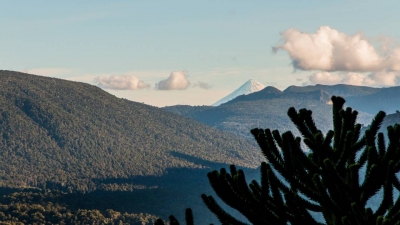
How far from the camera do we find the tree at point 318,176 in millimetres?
10766

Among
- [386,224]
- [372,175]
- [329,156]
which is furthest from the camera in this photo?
[329,156]

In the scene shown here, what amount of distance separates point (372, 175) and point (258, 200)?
2.13 m

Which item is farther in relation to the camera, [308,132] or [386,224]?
[308,132]

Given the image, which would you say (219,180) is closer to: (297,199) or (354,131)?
(297,199)

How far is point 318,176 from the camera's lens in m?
10.6

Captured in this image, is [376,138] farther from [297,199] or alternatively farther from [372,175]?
[297,199]

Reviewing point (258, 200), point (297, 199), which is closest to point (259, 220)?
point (258, 200)

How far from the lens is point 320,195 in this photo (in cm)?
1102

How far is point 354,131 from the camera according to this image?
11508 mm

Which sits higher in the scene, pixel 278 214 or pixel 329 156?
pixel 329 156

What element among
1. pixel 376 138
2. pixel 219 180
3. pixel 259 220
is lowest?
pixel 259 220

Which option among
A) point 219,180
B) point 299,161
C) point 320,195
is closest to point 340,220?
point 320,195

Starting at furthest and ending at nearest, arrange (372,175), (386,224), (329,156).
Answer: (329,156)
(372,175)
(386,224)

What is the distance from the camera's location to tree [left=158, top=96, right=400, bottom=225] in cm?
1077
